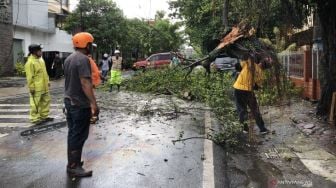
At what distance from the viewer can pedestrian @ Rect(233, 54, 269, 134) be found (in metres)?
8.35

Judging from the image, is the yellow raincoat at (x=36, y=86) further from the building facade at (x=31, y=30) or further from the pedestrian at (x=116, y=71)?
the building facade at (x=31, y=30)

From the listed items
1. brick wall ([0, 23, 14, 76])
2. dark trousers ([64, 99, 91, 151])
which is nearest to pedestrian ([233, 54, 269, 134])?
dark trousers ([64, 99, 91, 151])

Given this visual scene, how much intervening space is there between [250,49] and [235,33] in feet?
1.61

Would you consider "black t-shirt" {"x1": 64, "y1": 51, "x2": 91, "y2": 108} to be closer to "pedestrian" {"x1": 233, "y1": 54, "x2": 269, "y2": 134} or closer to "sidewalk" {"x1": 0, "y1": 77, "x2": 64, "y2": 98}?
"pedestrian" {"x1": 233, "y1": 54, "x2": 269, "y2": 134}

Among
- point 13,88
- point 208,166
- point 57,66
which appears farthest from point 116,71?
point 57,66

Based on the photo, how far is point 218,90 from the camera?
41.9 ft

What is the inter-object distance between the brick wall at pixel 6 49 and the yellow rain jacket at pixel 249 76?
22841 mm

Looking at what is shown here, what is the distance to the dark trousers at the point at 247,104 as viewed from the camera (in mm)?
8930

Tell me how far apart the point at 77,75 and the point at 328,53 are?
6622 mm

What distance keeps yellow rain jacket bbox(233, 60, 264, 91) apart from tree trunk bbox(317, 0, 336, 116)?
8.74 feet

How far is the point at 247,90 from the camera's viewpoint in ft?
29.2

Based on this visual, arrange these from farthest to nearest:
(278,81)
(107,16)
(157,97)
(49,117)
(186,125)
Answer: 1. (107,16)
2. (157,97)
3. (49,117)
4. (186,125)
5. (278,81)

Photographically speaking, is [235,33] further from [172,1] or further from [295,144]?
[172,1]

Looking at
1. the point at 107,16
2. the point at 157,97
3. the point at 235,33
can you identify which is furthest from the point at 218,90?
the point at 107,16
